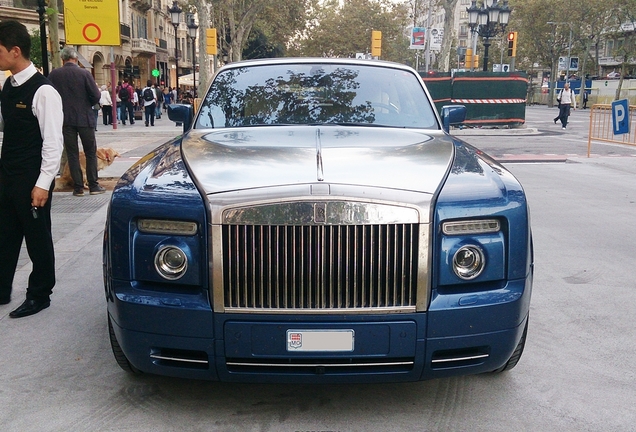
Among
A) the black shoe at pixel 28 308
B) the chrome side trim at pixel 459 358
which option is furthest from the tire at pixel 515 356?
the black shoe at pixel 28 308

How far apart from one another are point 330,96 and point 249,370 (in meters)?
2.23

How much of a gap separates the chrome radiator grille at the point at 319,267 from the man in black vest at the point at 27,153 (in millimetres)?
2249

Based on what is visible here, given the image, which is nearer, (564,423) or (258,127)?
(564,423)

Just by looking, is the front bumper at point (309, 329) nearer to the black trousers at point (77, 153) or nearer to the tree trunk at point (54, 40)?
the black trousers at point (77, 153)

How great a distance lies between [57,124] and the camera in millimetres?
4691

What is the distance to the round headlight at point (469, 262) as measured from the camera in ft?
9.96

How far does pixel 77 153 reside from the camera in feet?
32.2

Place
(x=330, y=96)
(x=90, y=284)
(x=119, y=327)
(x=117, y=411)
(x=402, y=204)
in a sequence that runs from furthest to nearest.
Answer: (x=90, y=284) < (x=330, y=96) < (x=117, y=411) < (x=119, y=327) < (x=402, y=204)

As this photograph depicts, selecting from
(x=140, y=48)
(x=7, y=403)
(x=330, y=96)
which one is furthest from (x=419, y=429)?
(x=140, y=48)

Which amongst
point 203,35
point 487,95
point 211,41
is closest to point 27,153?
point 487,95

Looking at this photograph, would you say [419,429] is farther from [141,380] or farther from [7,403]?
[7,403]

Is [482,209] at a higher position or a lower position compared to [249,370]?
higher

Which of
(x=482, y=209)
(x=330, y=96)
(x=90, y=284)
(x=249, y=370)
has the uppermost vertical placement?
(x=330, y=96)

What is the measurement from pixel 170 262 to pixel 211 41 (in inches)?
1107
